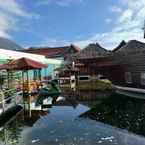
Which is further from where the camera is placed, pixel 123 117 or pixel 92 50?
pixel 92 50

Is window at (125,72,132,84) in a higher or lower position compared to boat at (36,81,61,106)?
higher

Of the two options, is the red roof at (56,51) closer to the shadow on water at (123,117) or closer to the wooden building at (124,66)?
the wooden building at (124,66)

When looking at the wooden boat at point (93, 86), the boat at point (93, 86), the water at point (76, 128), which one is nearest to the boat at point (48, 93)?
the water at point (76, 128)

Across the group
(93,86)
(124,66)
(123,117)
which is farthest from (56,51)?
(123,117)

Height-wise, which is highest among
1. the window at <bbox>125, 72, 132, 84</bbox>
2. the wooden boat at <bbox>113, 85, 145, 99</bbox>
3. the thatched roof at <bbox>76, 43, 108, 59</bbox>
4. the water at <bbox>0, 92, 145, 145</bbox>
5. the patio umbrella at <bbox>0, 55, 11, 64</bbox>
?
the thatched roof at <bbox>76, 43, 108, 59</bbox>

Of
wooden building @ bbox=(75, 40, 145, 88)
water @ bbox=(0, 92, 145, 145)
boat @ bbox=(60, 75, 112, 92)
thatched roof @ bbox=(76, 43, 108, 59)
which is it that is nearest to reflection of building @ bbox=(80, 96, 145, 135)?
water @ bbox=(0, 92, 145, 145)

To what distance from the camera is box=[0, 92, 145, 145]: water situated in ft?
28.2

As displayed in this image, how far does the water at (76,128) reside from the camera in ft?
28.2

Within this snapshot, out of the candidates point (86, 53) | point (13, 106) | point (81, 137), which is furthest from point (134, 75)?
point (86, 53)

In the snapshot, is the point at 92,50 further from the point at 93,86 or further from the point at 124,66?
the point at 124,66

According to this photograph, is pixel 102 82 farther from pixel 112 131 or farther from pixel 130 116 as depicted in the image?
pixel 112 131

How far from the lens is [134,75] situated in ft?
67.8

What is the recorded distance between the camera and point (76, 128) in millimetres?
10227

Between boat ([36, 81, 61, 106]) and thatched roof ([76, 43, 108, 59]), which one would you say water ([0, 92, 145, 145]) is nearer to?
boat ([36, 81, 61, 106])
